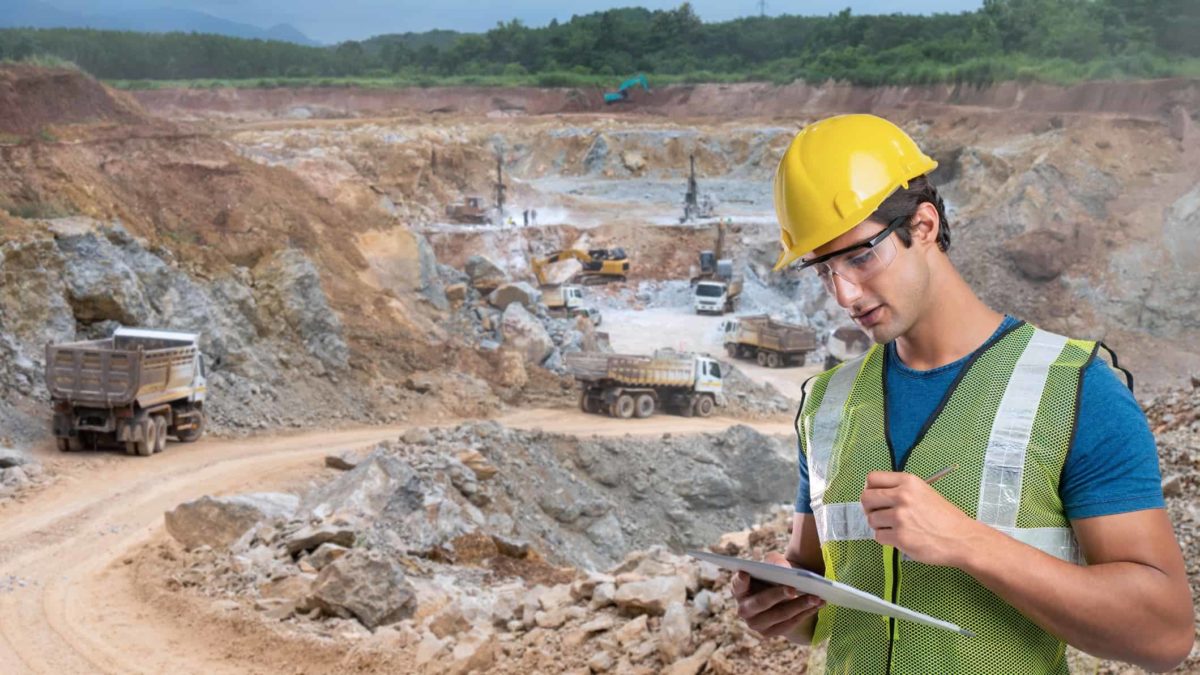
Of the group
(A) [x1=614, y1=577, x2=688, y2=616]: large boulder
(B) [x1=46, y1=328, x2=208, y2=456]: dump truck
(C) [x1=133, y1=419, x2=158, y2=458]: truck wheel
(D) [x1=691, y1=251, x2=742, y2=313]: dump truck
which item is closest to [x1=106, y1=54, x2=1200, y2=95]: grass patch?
(D) [x1=691, y1=251, x2=742, y2=313]: dump truck

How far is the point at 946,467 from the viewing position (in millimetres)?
1769

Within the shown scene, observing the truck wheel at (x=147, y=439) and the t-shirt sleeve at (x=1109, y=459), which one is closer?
the t-shirt sleeve at (x=1109, y=459)

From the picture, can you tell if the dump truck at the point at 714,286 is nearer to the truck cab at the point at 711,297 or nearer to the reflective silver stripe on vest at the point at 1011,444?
the truck cab at the point at 711,297

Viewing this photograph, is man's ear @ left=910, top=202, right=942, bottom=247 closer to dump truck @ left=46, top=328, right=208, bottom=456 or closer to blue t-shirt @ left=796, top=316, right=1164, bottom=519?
blue t-shirt @ left=796, top=316, right=1164, bottom=519

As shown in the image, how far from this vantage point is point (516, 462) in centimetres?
1628

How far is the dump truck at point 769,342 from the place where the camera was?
26906 millimetres

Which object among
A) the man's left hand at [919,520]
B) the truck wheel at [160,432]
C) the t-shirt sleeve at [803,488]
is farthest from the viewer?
the truck wheel at [160,432]

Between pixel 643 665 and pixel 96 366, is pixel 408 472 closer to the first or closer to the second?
pixel 96 366

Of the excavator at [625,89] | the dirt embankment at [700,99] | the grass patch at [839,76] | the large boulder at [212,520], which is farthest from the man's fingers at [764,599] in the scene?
the excavator at [625,89]

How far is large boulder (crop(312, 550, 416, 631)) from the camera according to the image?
26.2 ft

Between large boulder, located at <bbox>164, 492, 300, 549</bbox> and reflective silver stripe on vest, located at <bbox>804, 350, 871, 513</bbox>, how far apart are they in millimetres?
9494

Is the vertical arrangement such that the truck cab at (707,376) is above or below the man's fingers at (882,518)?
below

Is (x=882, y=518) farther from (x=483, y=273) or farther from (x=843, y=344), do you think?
(x=483, y=273)

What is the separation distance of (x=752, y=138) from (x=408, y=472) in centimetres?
3594
